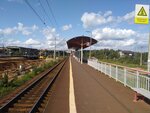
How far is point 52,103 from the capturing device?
1228 cm

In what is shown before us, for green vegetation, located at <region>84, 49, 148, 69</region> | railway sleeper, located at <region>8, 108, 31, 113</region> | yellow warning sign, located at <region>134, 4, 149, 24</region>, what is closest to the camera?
railway sleeper, located at <region>8, 108, 31, 113</region>

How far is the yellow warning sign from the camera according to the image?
14.3 metres

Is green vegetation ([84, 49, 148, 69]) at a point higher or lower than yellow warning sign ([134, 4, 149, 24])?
lower

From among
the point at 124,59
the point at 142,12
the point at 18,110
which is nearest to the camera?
the point at 18,110

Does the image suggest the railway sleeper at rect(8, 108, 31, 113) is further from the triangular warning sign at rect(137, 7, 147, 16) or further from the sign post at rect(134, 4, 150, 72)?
the triangular warning sign at rect(137, 7, 147, 16)

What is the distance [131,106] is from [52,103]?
3.08m

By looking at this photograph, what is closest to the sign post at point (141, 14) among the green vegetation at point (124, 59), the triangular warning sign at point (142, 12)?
the triangular warning sign at point (142, 12)

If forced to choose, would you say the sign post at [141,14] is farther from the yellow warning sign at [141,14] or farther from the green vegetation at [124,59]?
the green vegetation at [124,59]

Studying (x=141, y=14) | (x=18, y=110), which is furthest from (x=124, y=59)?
(x=18, y=110)

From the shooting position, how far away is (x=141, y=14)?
14414 mm

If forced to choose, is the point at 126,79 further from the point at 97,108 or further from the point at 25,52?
the point at 25,52

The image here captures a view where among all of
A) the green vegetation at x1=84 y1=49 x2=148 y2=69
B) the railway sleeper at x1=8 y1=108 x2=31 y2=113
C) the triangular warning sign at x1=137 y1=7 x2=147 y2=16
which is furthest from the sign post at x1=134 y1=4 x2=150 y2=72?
Result: the green vegetation at x1=84 y1=49 x2=148 y2=69

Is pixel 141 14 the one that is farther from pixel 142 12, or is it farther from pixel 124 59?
pixel 124 59

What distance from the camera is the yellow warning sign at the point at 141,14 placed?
1430 cm
